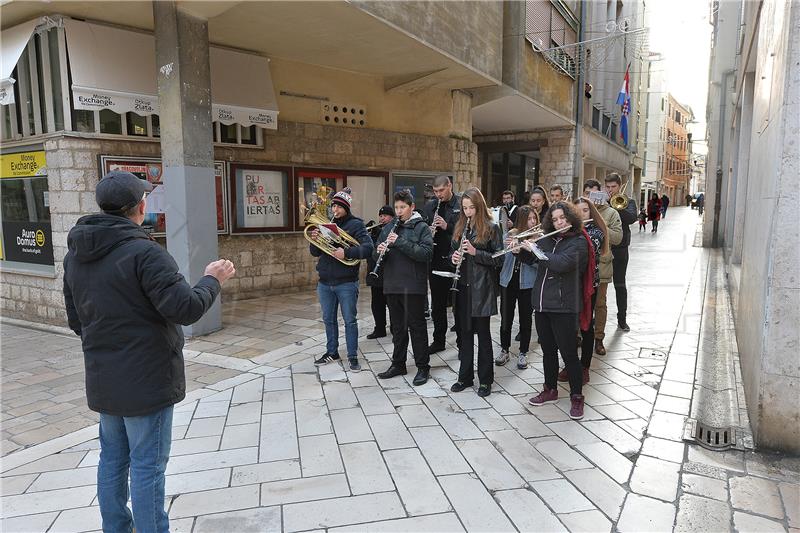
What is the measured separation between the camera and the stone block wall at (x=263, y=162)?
717cm

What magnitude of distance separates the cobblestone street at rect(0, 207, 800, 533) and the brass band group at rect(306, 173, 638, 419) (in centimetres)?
31

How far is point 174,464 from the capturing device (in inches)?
142

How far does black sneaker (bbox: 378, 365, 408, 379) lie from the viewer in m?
5.27

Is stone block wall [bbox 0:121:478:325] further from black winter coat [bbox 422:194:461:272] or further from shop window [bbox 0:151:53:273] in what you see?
black winter coat [bbox 422:194:461:272]

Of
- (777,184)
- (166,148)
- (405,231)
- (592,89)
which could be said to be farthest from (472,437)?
(592,89)

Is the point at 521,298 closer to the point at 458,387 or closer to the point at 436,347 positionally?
the point at 436,347

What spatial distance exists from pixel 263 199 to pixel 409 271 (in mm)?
5083

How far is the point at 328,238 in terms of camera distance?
521 cm

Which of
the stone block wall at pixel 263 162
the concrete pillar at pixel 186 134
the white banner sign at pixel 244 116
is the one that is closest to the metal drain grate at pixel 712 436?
the concrete pillar at pixel 186 134

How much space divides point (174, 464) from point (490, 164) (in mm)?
17176

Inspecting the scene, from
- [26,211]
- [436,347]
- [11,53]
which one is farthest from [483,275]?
[26,211]

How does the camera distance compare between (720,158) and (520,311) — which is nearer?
(520,311)

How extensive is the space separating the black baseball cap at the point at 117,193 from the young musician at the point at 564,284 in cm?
287

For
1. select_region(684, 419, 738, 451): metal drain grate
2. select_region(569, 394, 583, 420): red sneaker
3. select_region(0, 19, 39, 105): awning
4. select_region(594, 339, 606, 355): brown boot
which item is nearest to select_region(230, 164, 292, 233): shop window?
select_region(0, 19, 39, 105): awning
